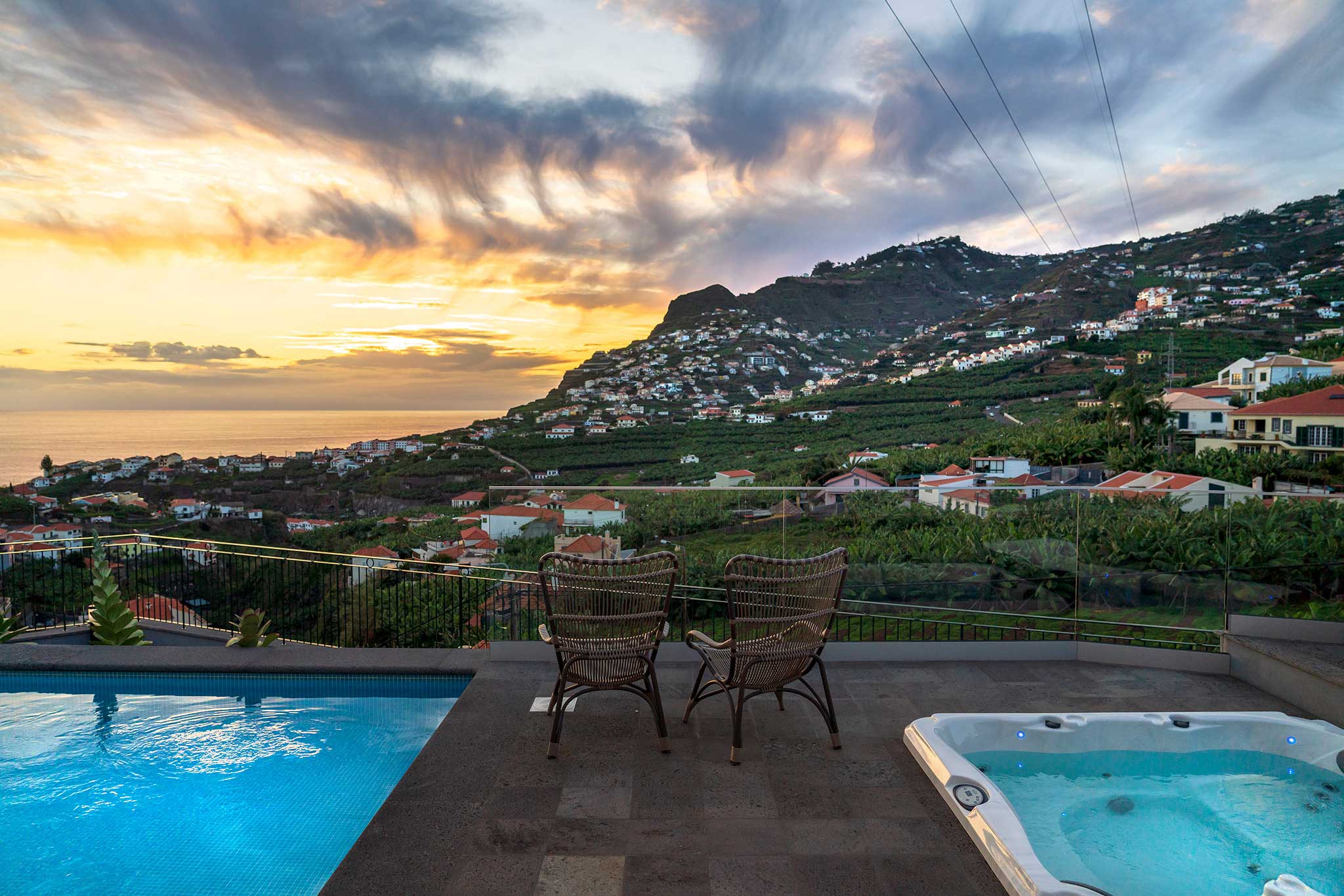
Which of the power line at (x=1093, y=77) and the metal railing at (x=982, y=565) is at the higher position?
the power line at (x=1093, y=77)

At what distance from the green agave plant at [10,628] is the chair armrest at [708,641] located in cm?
504

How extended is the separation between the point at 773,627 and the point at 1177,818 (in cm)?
173

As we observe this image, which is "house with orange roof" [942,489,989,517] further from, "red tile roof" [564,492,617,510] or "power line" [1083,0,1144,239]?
"power line" [1083,0,1144,239]

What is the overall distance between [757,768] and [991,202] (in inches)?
1901

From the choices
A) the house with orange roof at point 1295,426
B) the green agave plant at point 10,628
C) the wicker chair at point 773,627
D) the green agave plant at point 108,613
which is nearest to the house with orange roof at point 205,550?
the green agave plant at point 108,613

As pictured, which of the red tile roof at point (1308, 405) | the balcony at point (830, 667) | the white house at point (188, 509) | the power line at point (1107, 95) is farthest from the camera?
the red tile roof at point (1308, 405)

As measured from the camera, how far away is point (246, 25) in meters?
10.6

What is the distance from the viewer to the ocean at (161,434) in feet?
104

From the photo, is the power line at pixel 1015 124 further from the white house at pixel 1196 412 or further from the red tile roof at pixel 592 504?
the white house at pixel 1196 412

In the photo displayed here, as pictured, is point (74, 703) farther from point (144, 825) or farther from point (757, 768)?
point (757, 768)

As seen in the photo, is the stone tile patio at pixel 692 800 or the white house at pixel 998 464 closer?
the stone tile patio at pixel 692 800

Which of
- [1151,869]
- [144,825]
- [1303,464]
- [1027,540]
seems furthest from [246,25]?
[1303,464]

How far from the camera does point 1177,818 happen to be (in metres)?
2.74

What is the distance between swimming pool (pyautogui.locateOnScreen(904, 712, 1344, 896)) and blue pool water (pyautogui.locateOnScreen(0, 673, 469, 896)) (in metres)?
2.33
